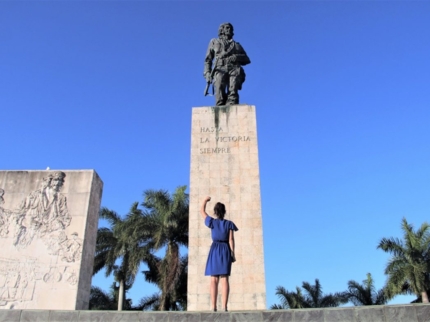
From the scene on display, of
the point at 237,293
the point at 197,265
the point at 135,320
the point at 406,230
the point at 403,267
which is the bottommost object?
the point at 135,320

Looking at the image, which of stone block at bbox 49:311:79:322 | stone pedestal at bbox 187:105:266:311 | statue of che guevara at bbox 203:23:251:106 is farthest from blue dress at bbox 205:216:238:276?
statue of che guevara at bbox 203:23:251:106

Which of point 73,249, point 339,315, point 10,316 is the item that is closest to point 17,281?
point 73,249

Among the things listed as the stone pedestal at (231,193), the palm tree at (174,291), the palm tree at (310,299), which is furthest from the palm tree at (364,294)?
the stone pedestal at (231,193)

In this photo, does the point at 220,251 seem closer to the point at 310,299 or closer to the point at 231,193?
the point at 231,193

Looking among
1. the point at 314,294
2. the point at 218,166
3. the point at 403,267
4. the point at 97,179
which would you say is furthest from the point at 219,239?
the point at 314,294

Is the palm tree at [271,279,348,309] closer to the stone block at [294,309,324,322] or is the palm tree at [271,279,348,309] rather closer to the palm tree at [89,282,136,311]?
the palm tree at [89,282,136,311]

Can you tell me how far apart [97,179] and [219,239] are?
7.71m

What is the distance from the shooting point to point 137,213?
24.4m

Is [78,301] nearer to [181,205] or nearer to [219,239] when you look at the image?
[219,239]

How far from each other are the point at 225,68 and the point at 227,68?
0.06 metres

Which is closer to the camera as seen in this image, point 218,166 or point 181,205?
point 218,166

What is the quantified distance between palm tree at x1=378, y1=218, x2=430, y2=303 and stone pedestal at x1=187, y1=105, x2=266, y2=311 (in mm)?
15441

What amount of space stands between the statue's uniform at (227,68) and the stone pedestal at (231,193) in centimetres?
56

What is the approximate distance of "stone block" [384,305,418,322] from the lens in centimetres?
538
